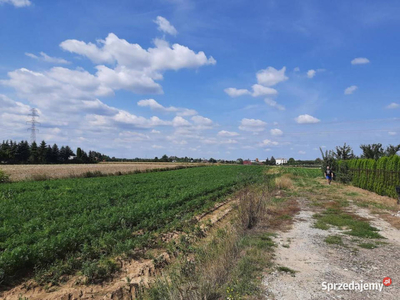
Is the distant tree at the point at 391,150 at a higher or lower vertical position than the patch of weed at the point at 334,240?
higher

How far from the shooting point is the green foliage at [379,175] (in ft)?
49.9

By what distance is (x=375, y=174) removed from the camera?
18.2m

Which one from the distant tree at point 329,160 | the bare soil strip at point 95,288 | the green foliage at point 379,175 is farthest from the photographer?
the distant tree at point 329,160

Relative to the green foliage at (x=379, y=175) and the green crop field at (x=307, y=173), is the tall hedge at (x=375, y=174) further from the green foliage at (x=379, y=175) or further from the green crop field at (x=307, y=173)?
the green crop field at (x=307, y=173)

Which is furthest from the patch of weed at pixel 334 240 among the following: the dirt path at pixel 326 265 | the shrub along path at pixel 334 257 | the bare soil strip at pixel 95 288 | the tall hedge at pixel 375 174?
the tall hedge at pixel 375 174

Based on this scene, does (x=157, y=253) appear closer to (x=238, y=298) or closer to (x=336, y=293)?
(x=238, y=298)

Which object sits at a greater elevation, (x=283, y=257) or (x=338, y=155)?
(x=338, y=155)

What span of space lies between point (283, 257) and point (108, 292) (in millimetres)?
3860

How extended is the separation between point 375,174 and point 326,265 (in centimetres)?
1657

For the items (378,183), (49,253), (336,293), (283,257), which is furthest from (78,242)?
(378,183)

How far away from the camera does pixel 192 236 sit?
7.88 m

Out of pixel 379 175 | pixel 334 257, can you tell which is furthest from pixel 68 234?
pixel 379 175

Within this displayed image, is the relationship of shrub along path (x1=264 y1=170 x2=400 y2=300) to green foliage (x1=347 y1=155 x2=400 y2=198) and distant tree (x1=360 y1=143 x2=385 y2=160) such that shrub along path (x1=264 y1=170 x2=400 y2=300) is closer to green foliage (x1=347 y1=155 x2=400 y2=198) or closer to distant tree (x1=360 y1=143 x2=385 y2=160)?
green foliage (x1=347 y1=155 x2=400 y2=198)

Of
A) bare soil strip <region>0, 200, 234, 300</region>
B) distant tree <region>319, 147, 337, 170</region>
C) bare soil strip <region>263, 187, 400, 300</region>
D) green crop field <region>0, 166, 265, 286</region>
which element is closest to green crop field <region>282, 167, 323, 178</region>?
distant tree <region>319, 147, 337, 170</region>
